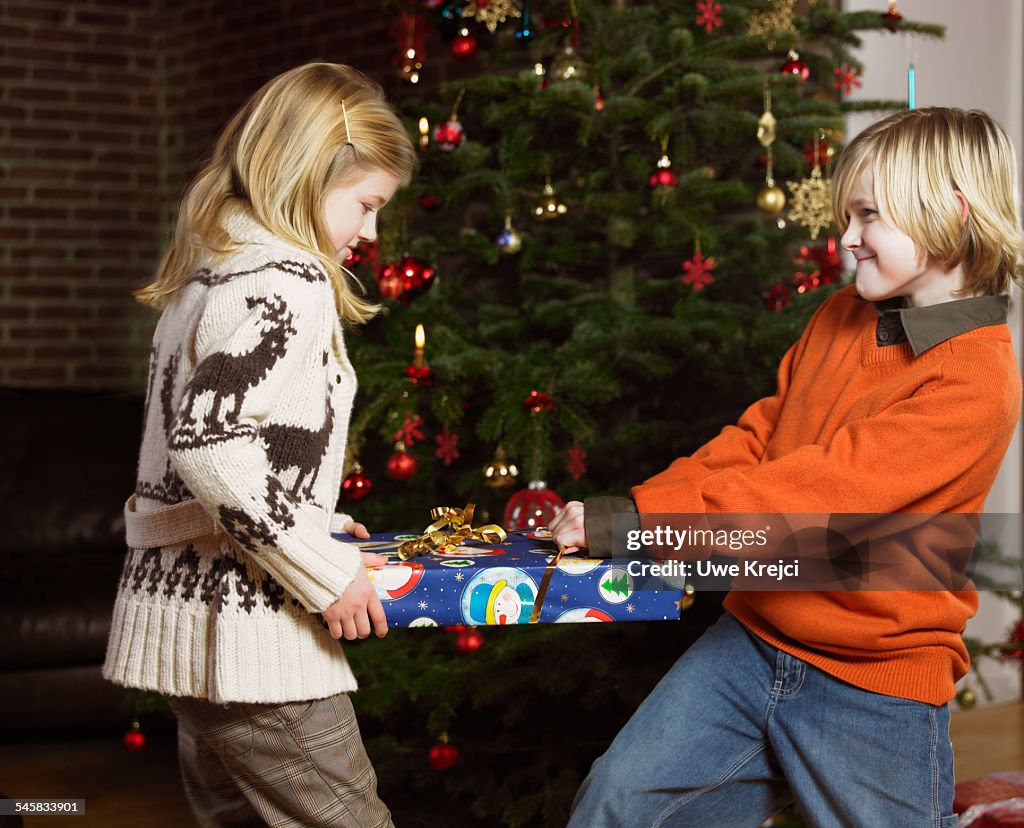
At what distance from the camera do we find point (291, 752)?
1.62 m

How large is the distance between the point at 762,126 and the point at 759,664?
158cm

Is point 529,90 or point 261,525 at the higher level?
point 529,90

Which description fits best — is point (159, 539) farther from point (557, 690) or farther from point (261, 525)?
point (557, 690)

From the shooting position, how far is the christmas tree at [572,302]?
280cm

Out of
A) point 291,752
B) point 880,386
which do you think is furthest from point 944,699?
point 291,752

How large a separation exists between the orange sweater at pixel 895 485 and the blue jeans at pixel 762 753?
0.05 meters

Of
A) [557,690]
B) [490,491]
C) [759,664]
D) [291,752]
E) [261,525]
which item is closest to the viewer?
[261,525]

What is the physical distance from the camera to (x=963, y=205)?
5.47ft

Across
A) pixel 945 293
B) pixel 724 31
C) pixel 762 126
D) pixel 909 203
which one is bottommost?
pixel 945 293

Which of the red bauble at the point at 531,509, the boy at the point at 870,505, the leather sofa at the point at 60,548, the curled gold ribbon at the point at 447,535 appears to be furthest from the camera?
the leather sofa at the point at 60,548

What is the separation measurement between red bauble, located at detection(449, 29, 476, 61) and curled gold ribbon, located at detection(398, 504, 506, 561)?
1.45m

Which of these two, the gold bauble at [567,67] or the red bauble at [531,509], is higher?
the gold bauble at [567,67]

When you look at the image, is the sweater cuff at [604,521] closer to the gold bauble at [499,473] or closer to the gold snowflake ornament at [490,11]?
the gold bauble at [499,473]

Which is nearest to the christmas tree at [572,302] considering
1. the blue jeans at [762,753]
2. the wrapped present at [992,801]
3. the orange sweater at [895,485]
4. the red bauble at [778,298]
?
the red bauble at [778,298]
